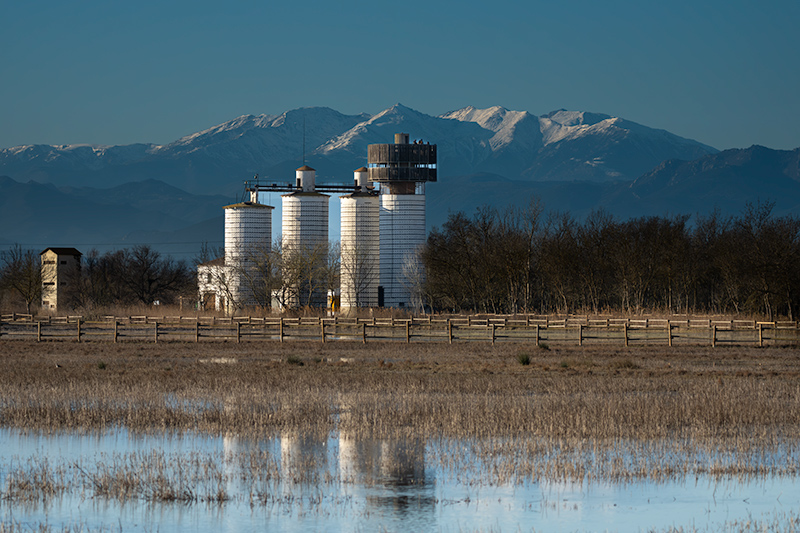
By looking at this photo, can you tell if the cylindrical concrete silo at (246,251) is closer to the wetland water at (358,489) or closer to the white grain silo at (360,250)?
the white grain silo at (360,250)

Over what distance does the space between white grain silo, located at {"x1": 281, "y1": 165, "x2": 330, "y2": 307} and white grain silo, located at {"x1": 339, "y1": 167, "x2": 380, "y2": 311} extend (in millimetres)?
2216

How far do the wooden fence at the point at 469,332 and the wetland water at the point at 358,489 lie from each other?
29.8 meters

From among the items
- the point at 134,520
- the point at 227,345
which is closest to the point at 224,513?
the point at 134,520

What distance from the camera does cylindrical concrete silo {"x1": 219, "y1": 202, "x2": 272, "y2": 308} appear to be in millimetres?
96375

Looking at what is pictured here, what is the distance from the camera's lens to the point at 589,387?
95.5ft

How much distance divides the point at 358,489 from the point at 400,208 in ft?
286

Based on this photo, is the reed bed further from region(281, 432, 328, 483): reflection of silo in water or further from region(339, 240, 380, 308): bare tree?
region(339, 240, 380, 308): bare tree

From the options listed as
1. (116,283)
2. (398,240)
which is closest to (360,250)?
(398,240)

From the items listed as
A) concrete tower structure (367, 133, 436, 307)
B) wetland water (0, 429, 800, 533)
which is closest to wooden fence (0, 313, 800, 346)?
wetland water (0, 429, 800, 533)

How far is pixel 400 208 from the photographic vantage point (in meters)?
102

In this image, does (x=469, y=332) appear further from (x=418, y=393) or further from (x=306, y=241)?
(x=306, y=241)

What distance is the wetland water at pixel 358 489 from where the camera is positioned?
13711mm

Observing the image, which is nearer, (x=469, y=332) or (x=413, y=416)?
(x=413, y=416)

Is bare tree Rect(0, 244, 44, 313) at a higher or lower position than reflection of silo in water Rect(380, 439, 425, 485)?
higher
